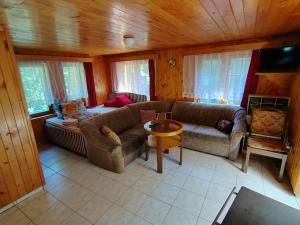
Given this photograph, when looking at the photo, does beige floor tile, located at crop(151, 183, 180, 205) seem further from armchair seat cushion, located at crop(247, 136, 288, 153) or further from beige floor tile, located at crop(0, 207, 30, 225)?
beige floor tile, located at crop(0, 207, 30, 225)

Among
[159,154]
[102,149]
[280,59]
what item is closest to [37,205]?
[102,149]

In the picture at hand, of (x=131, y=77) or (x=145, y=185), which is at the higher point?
(x=131, y=77)

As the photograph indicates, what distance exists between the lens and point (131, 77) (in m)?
4.92

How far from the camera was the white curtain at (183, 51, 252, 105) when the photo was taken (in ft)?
10.5

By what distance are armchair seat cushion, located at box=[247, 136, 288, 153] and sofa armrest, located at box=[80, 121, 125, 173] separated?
81.0 inches

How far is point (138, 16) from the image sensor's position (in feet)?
5.10

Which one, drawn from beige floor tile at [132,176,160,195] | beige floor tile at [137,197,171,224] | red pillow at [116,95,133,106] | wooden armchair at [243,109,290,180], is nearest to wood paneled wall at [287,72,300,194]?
wooden armchair at [243,109,290,180]

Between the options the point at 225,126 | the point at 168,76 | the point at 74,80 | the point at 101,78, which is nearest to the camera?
the point at 225,126

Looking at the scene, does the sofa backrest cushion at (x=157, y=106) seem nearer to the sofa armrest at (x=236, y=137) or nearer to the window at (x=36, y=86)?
the sofa armrest at (x=236, y=137)

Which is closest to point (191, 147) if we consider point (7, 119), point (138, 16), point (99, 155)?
point (99, 155)

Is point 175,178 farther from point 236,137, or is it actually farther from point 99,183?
point 236,137

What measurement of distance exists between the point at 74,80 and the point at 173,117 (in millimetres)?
3043

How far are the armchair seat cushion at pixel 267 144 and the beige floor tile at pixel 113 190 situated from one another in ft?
6.67

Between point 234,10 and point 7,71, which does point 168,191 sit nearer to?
point 234,10
